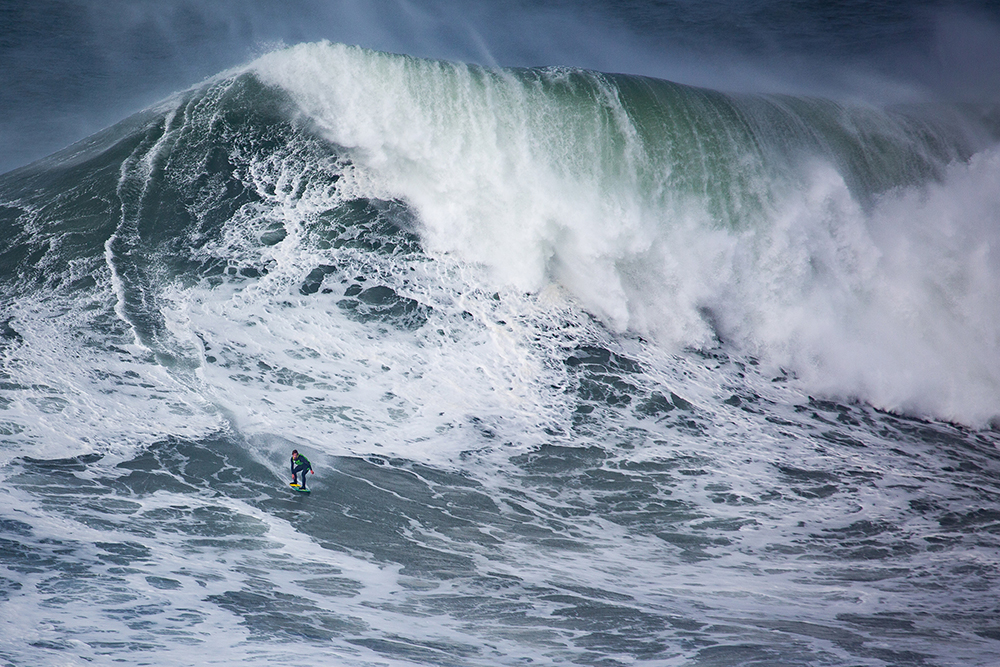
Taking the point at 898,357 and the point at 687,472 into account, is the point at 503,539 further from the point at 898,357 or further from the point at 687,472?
the point at 898,357

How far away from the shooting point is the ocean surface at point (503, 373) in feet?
18.0

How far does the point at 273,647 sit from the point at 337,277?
4928mm

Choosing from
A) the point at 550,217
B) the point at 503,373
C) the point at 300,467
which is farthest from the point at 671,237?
the point at 300,467

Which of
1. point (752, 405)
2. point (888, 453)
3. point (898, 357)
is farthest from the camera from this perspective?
point (898, 357)

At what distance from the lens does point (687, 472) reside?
7223 mm

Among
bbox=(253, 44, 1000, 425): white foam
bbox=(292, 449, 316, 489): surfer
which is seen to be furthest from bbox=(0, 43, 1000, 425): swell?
bbox=(292, 449, 316, 489): surfer

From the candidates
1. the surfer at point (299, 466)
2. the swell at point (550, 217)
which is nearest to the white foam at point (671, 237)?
the swell at point (550, 217)

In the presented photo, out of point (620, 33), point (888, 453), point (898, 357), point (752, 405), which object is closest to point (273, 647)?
point (752, 405)

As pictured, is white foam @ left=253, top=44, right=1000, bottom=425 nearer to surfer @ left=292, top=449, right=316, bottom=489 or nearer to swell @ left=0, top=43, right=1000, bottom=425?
swell @ left=0, top=43, right=1000, bottom=425

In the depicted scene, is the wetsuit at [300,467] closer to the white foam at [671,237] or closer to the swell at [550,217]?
the swell at [550,217]

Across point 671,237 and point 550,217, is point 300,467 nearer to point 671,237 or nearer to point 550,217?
point 550,217

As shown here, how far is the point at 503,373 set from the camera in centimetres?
814

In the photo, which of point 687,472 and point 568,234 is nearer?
point 687,472

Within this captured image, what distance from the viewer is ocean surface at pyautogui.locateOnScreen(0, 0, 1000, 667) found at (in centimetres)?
550
